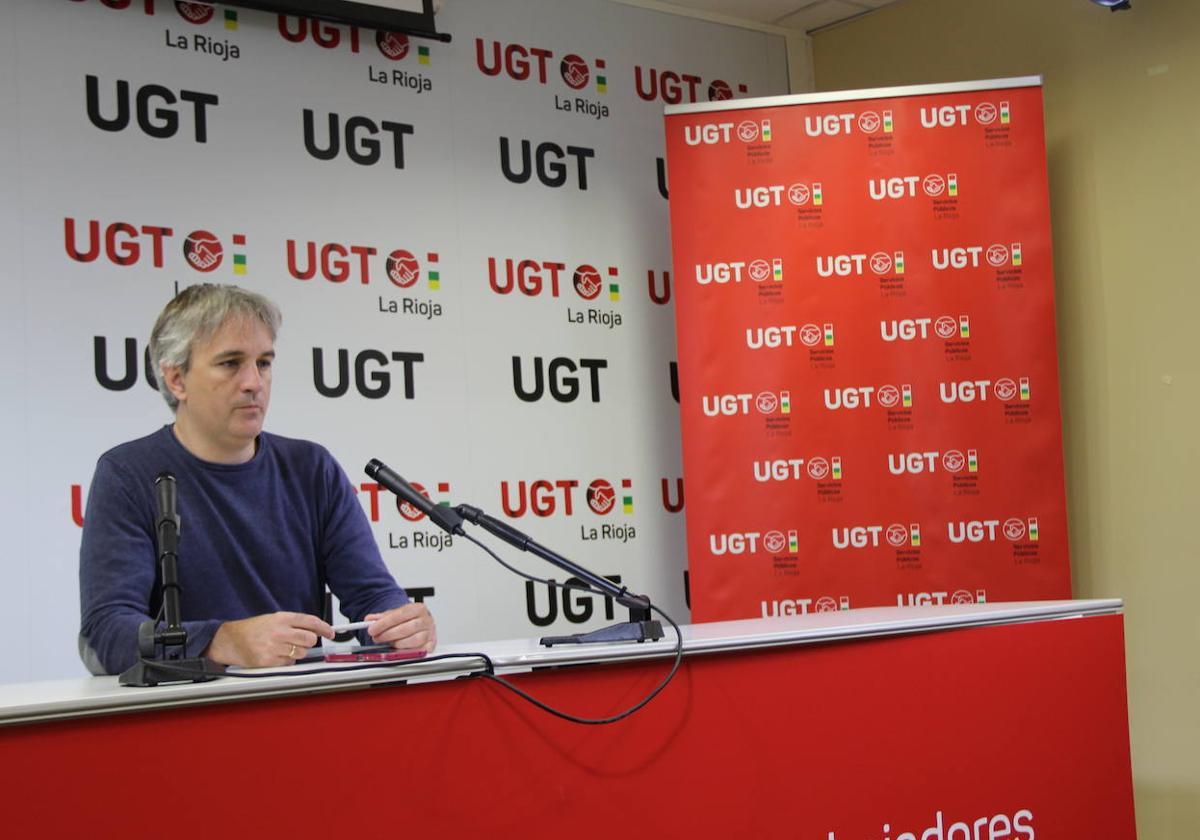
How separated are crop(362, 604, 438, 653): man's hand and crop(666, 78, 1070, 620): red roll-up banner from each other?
2.07 m

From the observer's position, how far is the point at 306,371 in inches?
149

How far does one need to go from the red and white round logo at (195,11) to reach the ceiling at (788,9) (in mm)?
1843

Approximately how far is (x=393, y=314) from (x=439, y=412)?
0.36 meters

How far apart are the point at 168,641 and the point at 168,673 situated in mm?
61

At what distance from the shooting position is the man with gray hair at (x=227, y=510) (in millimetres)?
2111

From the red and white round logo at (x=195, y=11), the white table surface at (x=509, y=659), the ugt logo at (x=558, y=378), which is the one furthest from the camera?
the ugt logo at (x=558, y=378)

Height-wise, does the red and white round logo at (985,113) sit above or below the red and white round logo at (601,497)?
above

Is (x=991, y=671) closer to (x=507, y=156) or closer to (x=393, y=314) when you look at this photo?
(x=393, y=314)

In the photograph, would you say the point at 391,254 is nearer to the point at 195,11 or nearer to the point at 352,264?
the point at 352,264

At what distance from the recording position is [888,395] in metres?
4.12

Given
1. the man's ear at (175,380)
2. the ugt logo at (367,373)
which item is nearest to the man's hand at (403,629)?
the man's ear at (175,380)

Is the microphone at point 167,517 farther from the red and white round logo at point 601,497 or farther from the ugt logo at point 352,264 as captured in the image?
the red and white round logo at point 601,497

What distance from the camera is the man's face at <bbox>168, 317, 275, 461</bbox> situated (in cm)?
232

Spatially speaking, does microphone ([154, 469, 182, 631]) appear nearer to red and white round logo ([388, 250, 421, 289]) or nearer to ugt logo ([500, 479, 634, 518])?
red and white round logo ([388, 250, 421, 289])
